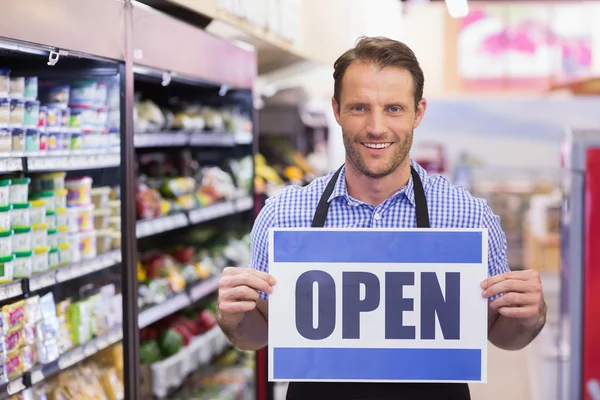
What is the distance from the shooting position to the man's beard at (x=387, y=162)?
6.86ft

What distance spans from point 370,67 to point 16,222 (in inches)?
53.4

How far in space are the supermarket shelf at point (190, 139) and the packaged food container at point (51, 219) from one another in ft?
1.84

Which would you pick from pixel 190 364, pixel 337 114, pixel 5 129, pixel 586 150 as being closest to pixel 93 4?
pixel 5 129

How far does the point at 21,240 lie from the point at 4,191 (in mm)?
176

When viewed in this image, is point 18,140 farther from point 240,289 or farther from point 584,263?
point 584,263

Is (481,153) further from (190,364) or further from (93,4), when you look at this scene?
(93,4)

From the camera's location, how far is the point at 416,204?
2.18m

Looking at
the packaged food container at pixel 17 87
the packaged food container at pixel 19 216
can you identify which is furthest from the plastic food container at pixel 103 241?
the packaged food container at pixel 17 87

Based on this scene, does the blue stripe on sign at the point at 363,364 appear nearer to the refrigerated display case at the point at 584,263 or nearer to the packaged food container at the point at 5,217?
the packaged food container at the point at 5,217

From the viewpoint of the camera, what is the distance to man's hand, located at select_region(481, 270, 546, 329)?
1.95 m

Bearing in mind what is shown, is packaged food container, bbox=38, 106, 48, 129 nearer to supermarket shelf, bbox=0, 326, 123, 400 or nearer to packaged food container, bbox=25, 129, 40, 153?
Result: packaged food container, bbox=25, 129, 40, 153

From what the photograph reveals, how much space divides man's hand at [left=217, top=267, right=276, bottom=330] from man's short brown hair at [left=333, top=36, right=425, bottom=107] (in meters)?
0.53

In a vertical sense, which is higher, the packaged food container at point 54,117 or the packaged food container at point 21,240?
the packaged food container at point 54,117

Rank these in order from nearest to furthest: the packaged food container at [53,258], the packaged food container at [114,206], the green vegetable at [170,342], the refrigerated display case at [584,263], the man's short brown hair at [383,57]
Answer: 1. the man's short brown hair at [383,57]
2. the packaged food container at [53,258]
3. the packaged food container at [114,206]
4. the refrigerated display case at [584,263]
5. the green vegetable at [170,342]
